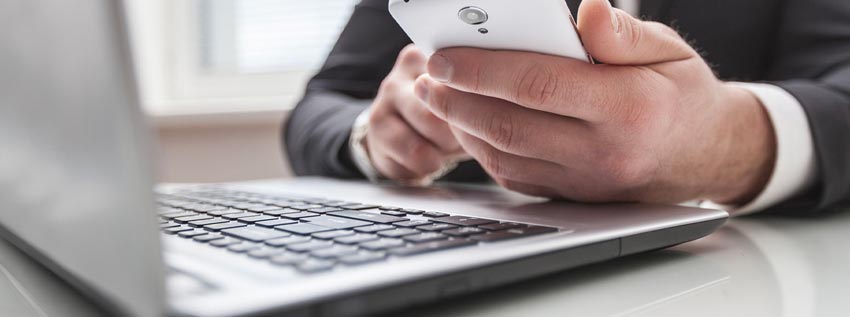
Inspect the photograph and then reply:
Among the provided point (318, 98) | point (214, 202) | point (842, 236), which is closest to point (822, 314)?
point (842, 236)

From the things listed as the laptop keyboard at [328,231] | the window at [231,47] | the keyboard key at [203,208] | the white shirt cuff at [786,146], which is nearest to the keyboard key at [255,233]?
the laptop keyboard at [328,231]

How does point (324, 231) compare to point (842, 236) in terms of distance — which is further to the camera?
point (842, 236)

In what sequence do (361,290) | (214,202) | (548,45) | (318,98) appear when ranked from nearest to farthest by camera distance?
1. (361,290)
2. (548,45)
3. (214,202)
4. (318,98)

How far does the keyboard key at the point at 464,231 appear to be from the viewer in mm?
276

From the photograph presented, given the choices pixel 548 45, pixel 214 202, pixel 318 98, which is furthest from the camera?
pixel 318 98

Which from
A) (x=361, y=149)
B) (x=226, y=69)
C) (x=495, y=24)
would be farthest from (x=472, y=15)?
(x=226, y=69)

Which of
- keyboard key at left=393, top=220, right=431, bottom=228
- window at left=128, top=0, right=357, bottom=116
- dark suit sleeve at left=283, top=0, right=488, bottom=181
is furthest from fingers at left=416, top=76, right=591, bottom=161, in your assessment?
window at left=128, top=0, right=357, bottom=116

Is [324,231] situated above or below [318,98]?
above

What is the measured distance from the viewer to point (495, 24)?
324 millimetres

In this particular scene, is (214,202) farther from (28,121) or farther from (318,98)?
(318,98)

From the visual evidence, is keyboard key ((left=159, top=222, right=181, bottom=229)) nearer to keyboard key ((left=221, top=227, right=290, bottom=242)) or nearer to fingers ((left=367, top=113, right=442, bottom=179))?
keyboard key ((left=221, top=227, right=290, bottom=242))

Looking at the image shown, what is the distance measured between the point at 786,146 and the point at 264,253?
39cm

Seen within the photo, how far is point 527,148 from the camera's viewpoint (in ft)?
1.31

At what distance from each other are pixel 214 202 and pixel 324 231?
202 millimetres
